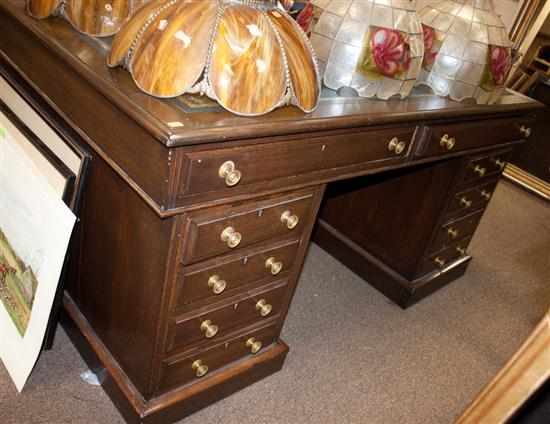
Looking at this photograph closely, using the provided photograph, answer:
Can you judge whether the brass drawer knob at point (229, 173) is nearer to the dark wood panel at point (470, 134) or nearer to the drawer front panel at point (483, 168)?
the dark wood panel at point (470, 134)

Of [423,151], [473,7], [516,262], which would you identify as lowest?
[516,262]

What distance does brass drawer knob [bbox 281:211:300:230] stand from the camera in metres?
1.30

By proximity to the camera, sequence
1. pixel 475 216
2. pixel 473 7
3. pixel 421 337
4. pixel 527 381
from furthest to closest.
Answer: pixel 475 216
pixel 421 337
pixel 473 7
pixel 527 381

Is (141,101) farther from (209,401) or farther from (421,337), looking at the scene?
(421,337)

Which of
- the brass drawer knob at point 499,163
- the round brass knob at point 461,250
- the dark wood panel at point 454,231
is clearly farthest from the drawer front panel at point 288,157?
the round brass knob at point 461,250

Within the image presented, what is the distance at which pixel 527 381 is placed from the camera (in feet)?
1.61

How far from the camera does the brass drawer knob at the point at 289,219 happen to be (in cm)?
130

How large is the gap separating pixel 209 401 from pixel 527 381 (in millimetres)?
1200

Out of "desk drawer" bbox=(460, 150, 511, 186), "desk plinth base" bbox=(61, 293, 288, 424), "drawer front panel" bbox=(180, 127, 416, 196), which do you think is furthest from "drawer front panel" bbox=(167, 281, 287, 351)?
"desk drawer" bbox=(460, 150, 511, 186)

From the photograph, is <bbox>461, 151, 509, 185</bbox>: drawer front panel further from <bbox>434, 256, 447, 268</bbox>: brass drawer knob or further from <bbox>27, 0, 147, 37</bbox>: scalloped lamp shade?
<bbox>27, 0, 147, 37</bbox>: scalloped lamp shade

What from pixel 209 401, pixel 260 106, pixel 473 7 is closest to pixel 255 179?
pixel 260 106

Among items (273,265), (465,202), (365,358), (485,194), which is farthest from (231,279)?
(485,194)

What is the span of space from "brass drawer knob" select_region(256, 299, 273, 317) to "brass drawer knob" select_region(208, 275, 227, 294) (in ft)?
0.64

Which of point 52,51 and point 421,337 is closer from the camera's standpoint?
point 52,51
